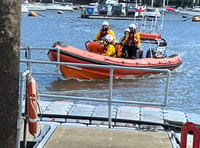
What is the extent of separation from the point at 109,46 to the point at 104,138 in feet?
31.5

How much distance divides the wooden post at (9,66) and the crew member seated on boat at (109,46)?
460 inches

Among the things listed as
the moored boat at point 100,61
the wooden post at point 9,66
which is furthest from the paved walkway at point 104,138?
the moored boat at point 100,61

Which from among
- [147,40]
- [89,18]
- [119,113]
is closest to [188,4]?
[89,18]

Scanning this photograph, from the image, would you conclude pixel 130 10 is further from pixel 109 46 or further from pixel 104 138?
pixel 104 138

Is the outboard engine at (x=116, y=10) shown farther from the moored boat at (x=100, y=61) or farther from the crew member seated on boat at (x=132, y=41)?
the crew member seated on boat at (x=132, y=41)

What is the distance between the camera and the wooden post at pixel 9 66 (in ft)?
9.82

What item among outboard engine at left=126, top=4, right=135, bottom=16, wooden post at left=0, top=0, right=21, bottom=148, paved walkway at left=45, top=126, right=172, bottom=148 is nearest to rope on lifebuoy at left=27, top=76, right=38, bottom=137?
paved walkway at left=45, top=126, right=172, bottom=148

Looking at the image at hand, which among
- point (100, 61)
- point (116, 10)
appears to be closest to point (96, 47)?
point (100, 61)

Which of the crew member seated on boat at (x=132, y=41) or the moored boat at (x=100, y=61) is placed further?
the crew member seated on boat at (x=132, y=41)

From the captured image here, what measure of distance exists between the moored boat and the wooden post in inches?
378

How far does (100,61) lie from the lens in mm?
14430

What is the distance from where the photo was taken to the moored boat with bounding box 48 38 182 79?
1417 cm

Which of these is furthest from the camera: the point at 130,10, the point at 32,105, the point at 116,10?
the point at 116,10

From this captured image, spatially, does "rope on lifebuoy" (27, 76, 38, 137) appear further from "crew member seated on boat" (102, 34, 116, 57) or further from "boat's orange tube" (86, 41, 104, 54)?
"boat's orange tube" (86, 41, 104, 54)
